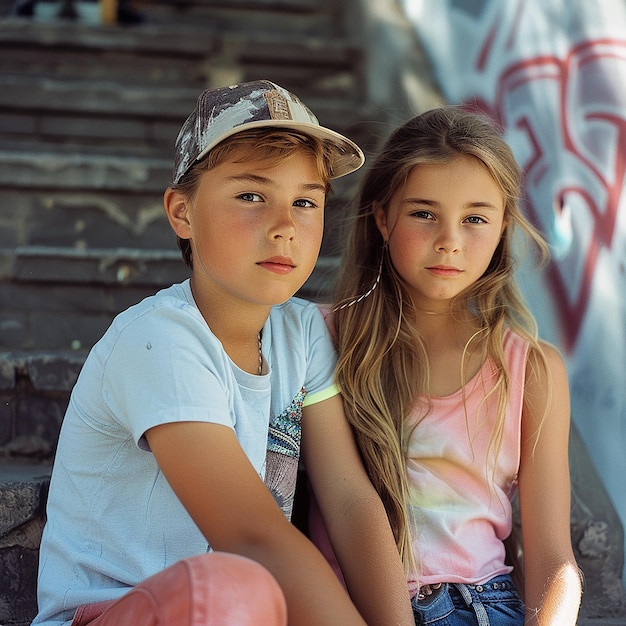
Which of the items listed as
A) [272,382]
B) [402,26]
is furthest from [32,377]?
[402,26]

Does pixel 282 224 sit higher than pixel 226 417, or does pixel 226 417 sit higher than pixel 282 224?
pixel 282 224

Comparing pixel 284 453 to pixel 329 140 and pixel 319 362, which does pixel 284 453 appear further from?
pixel 329 140

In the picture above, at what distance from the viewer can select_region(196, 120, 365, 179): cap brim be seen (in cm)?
158

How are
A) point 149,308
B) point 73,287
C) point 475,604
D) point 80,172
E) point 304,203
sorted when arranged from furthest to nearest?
point 80,172 → point 73,287 → point 475,604 → point 304,203 → point 149,308

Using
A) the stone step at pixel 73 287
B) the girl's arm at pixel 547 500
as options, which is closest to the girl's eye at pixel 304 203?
the girl's arm at pixel 547 500

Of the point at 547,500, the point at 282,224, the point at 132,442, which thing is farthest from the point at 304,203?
the point at 547,500

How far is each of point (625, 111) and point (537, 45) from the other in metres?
0.58

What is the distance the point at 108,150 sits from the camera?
3568 millimetres

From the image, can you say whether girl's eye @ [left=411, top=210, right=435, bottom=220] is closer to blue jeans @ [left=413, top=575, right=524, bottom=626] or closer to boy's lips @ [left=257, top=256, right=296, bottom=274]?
boy's lips @ [left=257, top=256, right=296, bottom=274]

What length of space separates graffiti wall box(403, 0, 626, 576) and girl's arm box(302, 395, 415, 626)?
785 millimetres

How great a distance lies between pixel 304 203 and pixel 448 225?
0.38 metres

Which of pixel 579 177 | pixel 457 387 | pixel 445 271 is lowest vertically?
pixel 457 387

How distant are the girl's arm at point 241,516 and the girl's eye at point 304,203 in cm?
48

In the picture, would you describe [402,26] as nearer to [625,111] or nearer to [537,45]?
[537,45]
